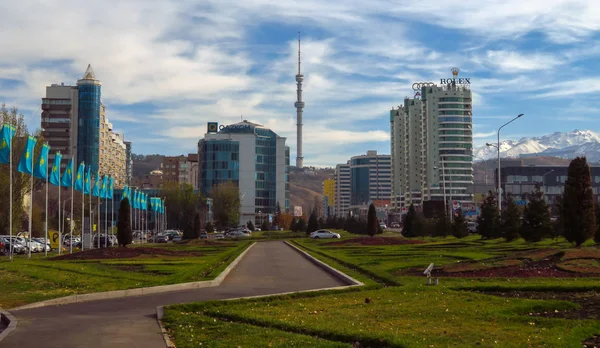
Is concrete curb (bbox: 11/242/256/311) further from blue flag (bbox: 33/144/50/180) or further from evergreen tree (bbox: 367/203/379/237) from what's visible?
evergreen tree (bbox: 367/203/379/237)

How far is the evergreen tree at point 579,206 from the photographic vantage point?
1257 inches

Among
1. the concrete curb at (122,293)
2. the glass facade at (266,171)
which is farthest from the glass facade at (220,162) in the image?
the concrete curb at (122,293)

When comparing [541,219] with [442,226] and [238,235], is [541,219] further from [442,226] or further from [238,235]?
[238,235]

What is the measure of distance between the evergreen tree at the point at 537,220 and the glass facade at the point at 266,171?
138m

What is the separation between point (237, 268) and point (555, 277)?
14278 millimetres

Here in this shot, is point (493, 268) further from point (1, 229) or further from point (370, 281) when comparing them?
point (1, 229)

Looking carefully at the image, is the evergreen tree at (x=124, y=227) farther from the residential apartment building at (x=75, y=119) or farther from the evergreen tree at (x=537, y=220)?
the residential apartment building at (x=75, y=119)

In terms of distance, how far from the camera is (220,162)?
17838 centimetres

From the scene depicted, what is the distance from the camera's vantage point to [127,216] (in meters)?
47.5

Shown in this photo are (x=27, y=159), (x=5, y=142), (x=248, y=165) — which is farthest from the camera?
(x=248, y=165)

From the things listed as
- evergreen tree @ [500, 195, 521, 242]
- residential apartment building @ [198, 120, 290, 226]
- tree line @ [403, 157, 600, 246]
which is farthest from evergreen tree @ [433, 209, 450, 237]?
residential apartment building @ [198, 120, 290, 226]

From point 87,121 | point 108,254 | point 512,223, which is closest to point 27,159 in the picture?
point 108,254

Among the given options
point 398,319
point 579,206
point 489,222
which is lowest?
point 398,319

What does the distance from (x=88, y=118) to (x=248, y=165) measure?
1778 inches
